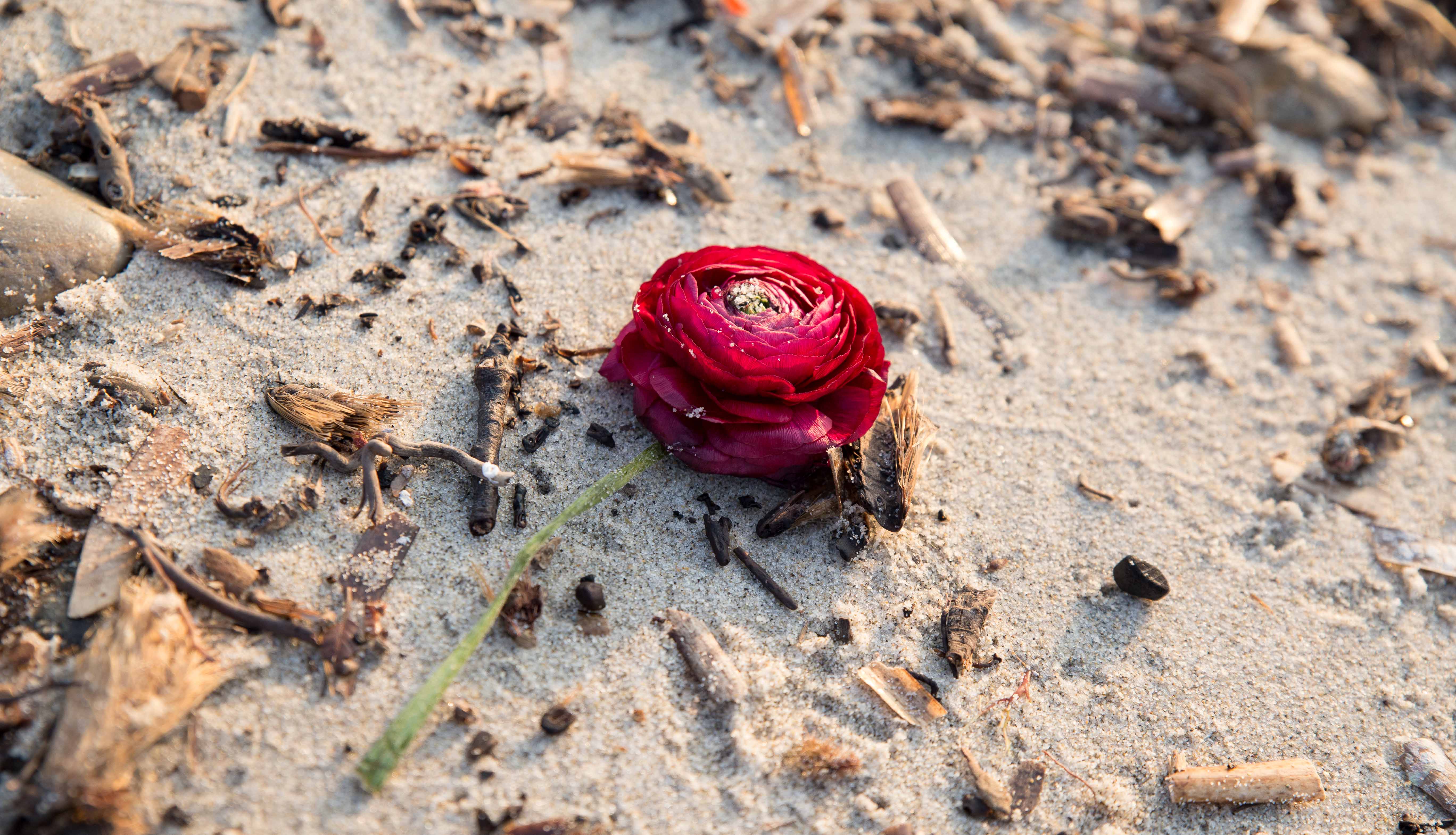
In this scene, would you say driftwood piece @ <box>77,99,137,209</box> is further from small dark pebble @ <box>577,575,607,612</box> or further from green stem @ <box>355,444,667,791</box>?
small dark pebble @ <box>577,575,607,612</box>

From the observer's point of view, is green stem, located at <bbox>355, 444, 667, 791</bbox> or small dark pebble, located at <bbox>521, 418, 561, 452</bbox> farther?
small dark pebble, located at <bbox>521, 418, 561, 452</bbox>

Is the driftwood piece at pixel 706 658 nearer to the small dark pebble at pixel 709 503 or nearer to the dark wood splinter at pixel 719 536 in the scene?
the dark wood splinter at pixel 719 536

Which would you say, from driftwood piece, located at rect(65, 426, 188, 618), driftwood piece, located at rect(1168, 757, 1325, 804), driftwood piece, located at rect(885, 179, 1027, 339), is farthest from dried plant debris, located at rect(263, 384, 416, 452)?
driftwood piece, located at rect(1168, 757, 1325, 804)

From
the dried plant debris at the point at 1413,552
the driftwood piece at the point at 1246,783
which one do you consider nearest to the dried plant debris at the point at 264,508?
the driftwood piece at the point at 1246,783

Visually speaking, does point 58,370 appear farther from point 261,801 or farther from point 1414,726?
point 1414,726

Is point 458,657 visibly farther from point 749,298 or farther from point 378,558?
point 749,298

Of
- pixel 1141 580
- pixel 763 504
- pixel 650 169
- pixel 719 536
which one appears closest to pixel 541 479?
pixel 719 536
